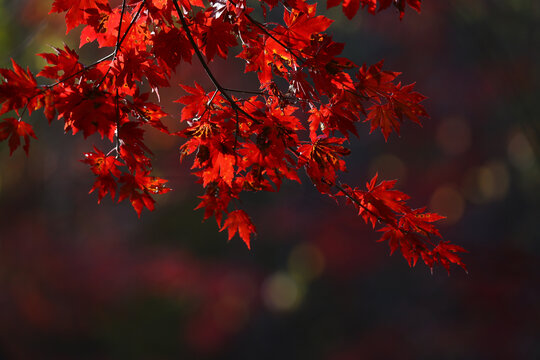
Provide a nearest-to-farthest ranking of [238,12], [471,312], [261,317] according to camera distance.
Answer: [238,12] → [471,312] → [261,317]

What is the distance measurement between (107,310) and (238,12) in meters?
5.45

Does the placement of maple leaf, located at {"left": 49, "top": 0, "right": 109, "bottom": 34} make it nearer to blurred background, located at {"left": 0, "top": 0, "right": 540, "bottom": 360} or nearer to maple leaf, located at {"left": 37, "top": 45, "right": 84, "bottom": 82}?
maple leaf, located at {"left": 37, "top": 45, "right": 84, "bottom": 82}

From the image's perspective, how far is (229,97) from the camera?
148 centimetres

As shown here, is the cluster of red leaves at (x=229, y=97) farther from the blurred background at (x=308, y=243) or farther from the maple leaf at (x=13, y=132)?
the blurred background at (x=308, y=243)

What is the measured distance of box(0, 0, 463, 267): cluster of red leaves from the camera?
4.37ft

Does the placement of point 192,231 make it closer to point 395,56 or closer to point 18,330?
point 18,330

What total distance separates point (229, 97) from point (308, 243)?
477 cm

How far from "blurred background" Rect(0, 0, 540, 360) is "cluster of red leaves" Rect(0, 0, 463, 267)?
443 cm

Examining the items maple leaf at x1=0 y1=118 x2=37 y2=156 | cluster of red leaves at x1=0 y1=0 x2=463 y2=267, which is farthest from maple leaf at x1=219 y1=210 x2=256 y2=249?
maple leaf at x1=0 y1=118 x2=37 y2=156

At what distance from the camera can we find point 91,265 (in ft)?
20.3

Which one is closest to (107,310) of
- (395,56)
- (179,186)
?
(179,186)

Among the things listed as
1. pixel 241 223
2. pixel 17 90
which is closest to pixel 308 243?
pixel 241 223

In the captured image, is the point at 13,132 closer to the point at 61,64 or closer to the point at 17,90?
the point at 17,90

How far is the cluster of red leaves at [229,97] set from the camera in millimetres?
1333
